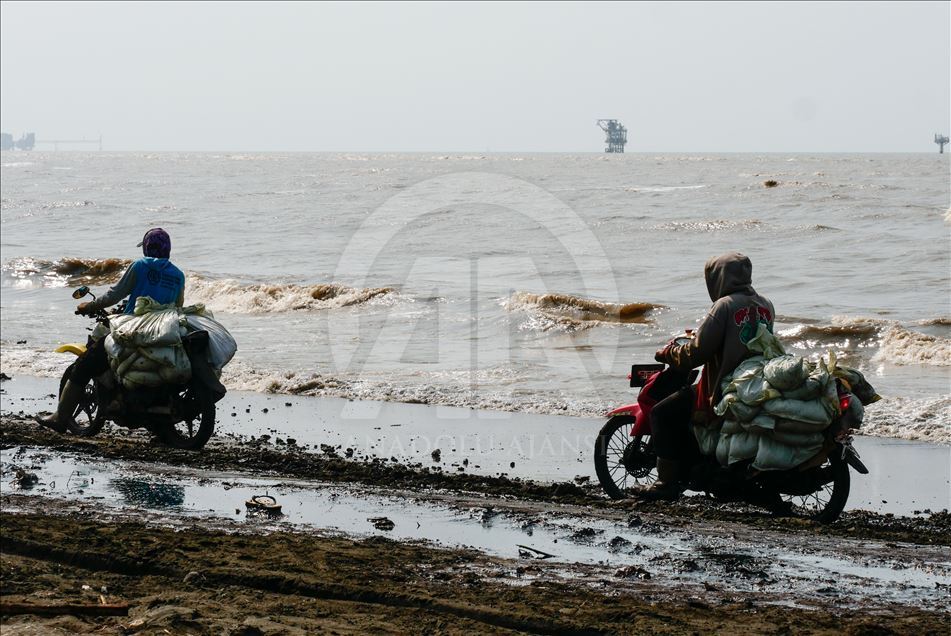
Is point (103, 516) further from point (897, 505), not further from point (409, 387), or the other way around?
point (409, 387)

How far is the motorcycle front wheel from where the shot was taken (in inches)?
324

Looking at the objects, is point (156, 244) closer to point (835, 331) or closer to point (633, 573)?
point (633, 573)

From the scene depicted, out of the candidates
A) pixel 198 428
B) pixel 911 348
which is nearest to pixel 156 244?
pixel 198 428

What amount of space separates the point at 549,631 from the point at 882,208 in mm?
39995

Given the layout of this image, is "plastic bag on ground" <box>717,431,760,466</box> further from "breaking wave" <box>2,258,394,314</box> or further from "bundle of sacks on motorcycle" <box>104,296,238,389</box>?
"breaking wave" <box>2,258,394,314</box>

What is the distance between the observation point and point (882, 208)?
41.8 meters

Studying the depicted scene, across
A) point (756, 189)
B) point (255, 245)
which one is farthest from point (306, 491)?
point (756, 189)

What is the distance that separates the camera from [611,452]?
8445mm

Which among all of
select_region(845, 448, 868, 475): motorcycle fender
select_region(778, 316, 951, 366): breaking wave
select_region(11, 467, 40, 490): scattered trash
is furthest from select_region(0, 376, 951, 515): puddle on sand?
select_region(778, 316, 951, 366): breaking wave

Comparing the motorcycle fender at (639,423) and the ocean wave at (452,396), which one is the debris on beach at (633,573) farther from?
the ocean wave at (452,396)

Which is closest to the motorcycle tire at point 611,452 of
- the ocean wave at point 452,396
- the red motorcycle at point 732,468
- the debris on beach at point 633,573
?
the red motorcycle at point 732,468

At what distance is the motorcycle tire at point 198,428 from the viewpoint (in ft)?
30.5

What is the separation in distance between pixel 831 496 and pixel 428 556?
2.81 metres

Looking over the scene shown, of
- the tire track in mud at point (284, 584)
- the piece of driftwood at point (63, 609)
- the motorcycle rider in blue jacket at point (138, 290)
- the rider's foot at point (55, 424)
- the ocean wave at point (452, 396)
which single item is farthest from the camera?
the ocean wave at point (452, 396)
